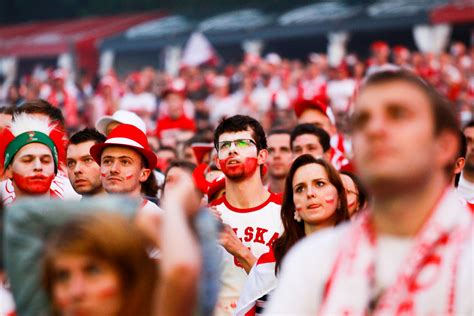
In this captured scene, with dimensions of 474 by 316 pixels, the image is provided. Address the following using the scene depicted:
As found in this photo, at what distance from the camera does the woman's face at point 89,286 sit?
361 centimetres

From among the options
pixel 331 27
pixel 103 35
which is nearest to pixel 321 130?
pixel 331 27

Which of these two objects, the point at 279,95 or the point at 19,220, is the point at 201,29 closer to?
the point at 279,95

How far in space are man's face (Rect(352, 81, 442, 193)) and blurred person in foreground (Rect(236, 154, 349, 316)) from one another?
3.84m

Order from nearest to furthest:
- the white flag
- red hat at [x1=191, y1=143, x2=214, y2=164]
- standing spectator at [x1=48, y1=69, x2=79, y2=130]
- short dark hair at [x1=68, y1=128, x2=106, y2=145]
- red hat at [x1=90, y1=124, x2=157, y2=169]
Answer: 1. red hat at [x1=90, y1=124, x2=157, y2=169]
2. short dark hair at [x1=68, y1=128, x2=106, y2=145]
3. red hat at [x1=191, y1=143, x2=214, y2=164]
4. standing spectator at [x1=48, y1=69, x2=79, y2=130]
5. the white flag

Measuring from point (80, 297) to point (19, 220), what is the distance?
1.55 ft

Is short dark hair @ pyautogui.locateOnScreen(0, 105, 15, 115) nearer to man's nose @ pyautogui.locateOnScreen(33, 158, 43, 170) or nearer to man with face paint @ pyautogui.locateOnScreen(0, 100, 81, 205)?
man with face paint @ pyautogui.locateOnScreen(0, 100, 81, 205)

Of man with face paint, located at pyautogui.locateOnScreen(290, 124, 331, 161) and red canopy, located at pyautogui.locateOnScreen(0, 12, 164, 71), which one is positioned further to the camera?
red canopy, located at pyautogui.locateOnScreen(0, 12, 164, 71)

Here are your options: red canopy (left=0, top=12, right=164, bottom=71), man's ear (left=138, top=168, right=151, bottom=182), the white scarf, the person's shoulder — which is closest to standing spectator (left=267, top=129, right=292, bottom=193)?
man's ear (left=138, top=168, right=151, bottom=182)

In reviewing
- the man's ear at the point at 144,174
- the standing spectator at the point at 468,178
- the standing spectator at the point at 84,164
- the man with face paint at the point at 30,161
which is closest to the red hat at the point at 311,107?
the standing spectator at the point at 468,178

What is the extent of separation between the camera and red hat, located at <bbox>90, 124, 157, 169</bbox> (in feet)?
29.2

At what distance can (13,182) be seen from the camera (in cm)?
815

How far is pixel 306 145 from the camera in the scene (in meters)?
10.8

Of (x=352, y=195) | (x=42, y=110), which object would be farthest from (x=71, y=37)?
(x=352, y=195)

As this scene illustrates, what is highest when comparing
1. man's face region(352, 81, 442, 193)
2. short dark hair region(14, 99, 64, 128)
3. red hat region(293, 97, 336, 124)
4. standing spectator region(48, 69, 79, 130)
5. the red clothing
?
standing spectator region(48, 69, 79, 130)
